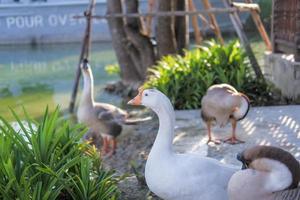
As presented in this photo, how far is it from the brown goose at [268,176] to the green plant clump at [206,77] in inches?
178

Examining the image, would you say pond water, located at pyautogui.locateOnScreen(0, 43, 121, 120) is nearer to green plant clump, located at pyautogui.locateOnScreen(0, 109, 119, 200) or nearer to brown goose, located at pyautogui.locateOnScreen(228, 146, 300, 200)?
green plant clump, located at pyautogui.locateOnScreen(0, 109, 119, 200)

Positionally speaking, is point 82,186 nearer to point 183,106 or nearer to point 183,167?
point 183,167

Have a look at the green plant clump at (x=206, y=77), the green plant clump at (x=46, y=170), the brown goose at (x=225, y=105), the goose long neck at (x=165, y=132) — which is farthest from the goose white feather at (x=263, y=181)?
the green plant clump at (x=206, y=77)

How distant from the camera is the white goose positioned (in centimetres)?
317

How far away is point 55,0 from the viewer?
22.7m

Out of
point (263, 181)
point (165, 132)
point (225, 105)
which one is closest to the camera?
point (263, 181)

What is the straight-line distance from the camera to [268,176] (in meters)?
2.70

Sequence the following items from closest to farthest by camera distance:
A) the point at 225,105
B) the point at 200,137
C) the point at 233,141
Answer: the point at 225,105, the point at 233,141, the point at 200,137

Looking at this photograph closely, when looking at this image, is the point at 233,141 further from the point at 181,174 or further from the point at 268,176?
the point at 268,176

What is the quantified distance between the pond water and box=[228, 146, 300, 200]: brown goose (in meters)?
6.39

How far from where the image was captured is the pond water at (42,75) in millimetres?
11414

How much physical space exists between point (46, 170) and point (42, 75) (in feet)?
41.5

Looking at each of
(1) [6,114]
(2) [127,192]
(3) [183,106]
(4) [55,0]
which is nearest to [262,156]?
(2) [127,192]

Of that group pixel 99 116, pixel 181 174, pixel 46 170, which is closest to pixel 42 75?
pixel 99 116
